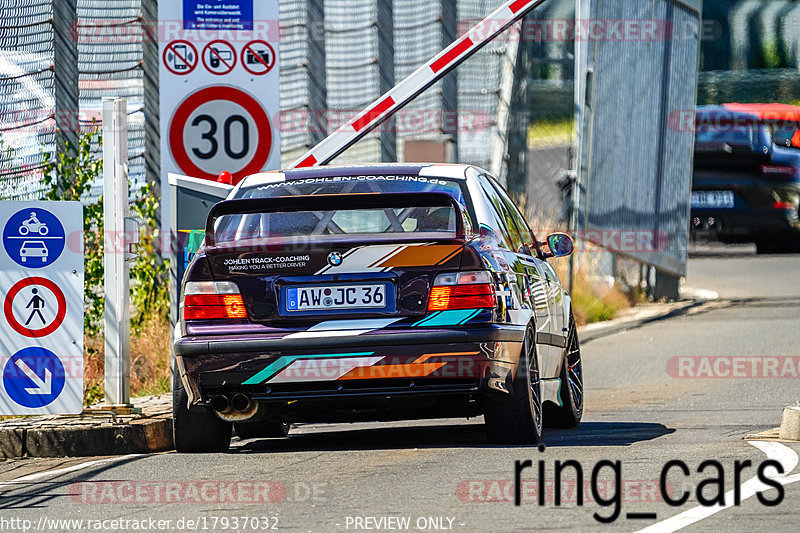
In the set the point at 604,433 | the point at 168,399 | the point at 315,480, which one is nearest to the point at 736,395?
the point at 604,433

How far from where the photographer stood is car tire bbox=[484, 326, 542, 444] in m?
8.64

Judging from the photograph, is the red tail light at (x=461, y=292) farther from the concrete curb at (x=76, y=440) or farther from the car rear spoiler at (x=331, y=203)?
the concrete curb at (x=76, y=440)

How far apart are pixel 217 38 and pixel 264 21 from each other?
34 cm

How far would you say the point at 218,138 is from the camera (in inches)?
465

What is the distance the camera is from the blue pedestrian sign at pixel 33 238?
31.5 feet

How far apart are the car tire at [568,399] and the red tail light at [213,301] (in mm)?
2243

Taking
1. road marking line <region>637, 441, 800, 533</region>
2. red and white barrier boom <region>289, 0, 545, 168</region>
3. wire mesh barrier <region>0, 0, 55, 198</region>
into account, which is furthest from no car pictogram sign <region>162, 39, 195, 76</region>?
road marking line <region>637, 441, 800, 533</region>

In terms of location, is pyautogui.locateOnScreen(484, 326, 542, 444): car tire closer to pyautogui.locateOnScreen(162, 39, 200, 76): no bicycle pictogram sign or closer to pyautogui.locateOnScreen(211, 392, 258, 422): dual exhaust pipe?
pyautogui.locateOnScreen(211, 392, 258, 422): dual exhaust pipe

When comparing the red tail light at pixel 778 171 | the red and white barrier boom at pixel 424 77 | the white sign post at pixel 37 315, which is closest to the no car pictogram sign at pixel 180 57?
the red and white barrier boom at pixel 424 77

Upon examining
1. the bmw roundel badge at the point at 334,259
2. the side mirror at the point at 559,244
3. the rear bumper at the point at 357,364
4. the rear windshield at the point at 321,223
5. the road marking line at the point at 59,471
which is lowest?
the road marking line at the point at 59,471

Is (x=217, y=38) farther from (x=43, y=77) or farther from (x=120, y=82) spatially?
(x=120, y=82)

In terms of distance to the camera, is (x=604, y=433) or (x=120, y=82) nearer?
(x=604, y=433)

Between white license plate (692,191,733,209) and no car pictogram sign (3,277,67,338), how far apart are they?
1660 centimetres

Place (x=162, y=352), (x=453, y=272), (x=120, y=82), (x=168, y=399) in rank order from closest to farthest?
(x=453, y=272), (x=168, y=399), (x=162, y=352), (x=120, y=82)
